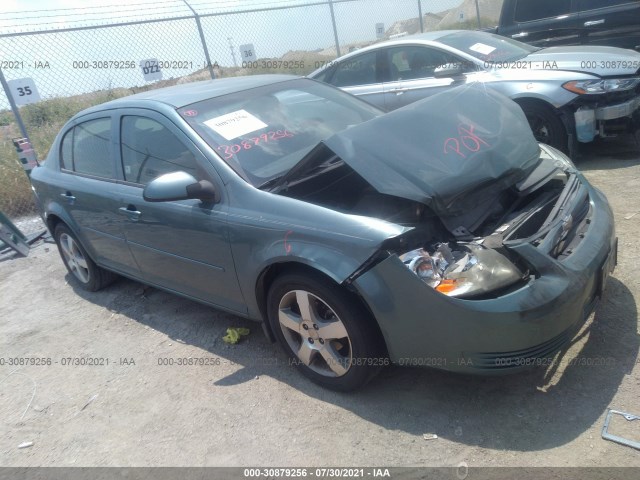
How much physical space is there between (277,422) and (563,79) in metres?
4.75

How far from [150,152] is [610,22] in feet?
22.1

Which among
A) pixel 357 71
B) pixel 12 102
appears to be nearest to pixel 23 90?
pixel 12 102

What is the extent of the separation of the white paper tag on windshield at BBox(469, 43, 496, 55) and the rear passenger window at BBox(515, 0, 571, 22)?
2133 mm

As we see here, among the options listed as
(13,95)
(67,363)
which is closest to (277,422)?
(67,363)

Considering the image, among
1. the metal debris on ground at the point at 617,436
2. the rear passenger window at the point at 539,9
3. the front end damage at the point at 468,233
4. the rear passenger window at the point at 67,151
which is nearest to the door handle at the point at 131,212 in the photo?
the rear passenger window at the point at 67,151

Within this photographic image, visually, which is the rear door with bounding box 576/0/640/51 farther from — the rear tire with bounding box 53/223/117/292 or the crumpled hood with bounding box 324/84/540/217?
the rear tire with bounding box 53/223/117/292

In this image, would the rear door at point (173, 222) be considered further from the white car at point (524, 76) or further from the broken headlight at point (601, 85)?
the broken headlight at point (601, 85)

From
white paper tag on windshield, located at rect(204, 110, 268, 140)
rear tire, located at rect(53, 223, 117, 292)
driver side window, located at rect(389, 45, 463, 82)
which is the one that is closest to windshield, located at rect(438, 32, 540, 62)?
driver side window, located at rect(389, 45, 463, 82)

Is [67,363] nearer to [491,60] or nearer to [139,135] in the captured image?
[139,135]

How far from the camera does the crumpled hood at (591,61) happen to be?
5.62 metres

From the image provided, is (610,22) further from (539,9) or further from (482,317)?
(482,317)

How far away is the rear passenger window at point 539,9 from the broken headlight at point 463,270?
673cm

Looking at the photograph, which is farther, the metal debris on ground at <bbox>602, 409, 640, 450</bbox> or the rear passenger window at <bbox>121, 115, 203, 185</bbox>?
the rear passenger window at <bbox>121, 115, 203, 185</bbox>

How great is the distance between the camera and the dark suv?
7328mm
